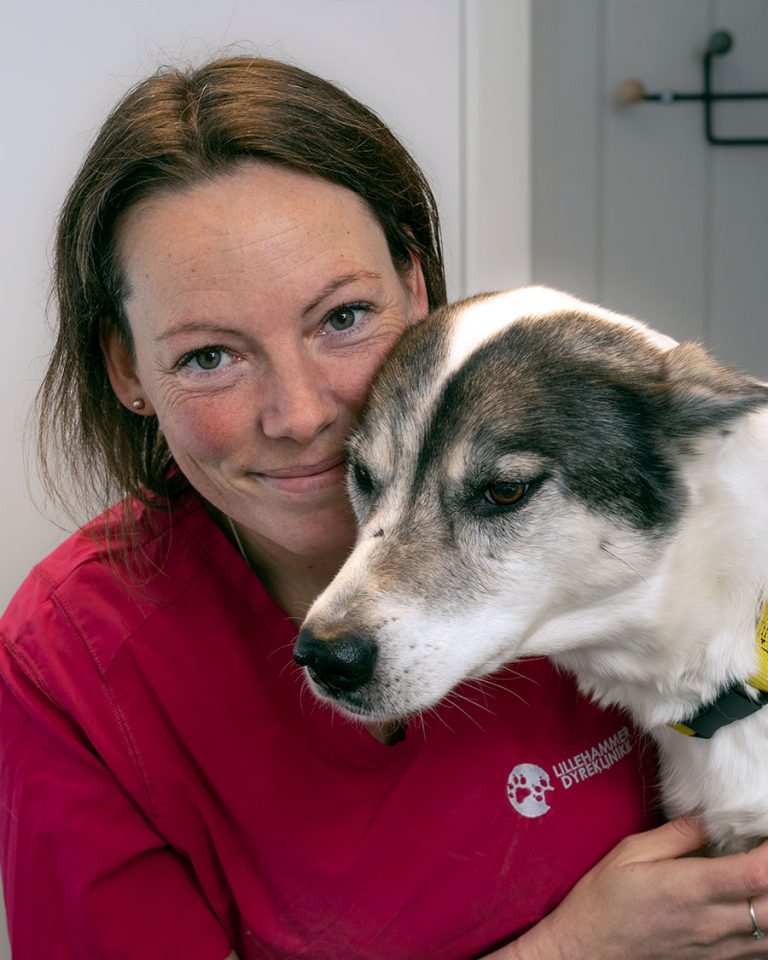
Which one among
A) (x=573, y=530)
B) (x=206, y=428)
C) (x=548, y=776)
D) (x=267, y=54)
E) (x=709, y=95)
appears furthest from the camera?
(x=709, y=95)

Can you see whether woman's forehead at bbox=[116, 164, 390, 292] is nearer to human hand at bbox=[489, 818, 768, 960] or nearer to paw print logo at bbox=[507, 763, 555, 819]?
paw print logo at bbox=[507, 763, 555, 819]

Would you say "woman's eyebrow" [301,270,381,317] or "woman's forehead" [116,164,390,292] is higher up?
"woman's forehead" [116,164,390,292]

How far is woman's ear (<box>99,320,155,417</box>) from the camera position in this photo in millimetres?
1400

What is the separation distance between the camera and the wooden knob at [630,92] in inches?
109

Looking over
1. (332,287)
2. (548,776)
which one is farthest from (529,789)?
(332,287)

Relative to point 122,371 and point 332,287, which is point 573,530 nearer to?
point 332,287

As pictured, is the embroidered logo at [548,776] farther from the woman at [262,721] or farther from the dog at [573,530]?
the dog at [573,530]

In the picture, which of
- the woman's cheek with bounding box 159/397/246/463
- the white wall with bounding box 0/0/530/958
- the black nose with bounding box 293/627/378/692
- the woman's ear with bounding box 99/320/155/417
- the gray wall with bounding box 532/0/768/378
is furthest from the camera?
the gray wall with bounding box 532/0/768/378

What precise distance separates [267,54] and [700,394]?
1.22m

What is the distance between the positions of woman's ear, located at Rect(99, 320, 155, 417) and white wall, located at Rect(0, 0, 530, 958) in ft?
1.56

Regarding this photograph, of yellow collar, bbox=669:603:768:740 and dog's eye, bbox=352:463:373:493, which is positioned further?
dog's eye, bbox=352:463:373:493

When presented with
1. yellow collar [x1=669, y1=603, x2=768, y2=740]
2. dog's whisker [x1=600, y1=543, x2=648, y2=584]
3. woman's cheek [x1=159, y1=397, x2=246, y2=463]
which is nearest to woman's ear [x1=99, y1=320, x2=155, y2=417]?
woman's cheek [x1=159, y1=397, x2=246, y2=463]

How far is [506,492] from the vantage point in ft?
3.75

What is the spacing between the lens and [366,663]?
41.0 inches
